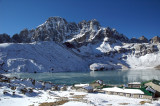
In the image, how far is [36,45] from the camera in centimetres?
16462

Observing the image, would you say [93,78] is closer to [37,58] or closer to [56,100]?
[56,100]

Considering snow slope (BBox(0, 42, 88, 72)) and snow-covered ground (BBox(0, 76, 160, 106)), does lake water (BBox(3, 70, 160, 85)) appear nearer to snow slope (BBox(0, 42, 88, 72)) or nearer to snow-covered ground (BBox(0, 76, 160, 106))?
snow slope (BBox(0, 42, 88, 72))

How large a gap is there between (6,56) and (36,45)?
39.1 metres

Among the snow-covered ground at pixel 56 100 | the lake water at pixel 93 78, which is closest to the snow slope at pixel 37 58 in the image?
the lake water at pixel 93 78

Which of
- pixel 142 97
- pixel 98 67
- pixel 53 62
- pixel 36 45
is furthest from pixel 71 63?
pixel 142 97

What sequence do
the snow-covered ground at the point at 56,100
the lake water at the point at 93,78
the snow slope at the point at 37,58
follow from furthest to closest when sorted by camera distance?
the snow slope at the point at 37,58 < the lake water at the point at 93,78 < the snow-covered ground at the point at 56,100

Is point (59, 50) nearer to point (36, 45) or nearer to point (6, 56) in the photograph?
point (36, 45)

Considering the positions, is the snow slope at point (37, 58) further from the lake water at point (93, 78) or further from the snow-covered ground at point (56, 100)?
the snow-covered ground at point (56, 100)

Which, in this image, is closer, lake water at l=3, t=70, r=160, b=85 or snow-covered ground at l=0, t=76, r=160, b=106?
snow-covered ground at l=0, t=76, r=160, b=106

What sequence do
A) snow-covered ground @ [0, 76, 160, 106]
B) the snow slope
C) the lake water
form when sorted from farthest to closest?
the snow slope → the lake water → snow-covered ground @ [0, 76, 160, 106]

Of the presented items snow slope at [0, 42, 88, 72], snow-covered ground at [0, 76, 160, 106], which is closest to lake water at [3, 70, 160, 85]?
snow slope at [0, 42, 88, 72]

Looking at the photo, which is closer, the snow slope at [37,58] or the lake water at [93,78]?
the lake water at [93,78]

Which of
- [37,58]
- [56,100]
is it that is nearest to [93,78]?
[56,100]

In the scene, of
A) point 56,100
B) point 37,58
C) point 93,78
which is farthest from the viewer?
point 37,58
